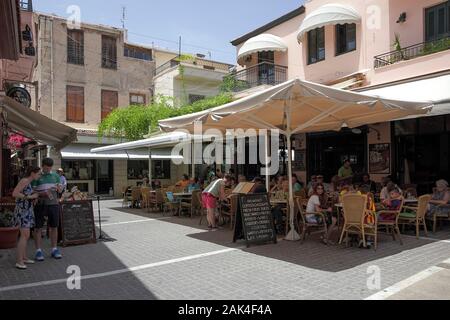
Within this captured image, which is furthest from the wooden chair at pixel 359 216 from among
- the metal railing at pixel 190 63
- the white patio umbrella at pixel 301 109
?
the metal railing at pixel 190 63

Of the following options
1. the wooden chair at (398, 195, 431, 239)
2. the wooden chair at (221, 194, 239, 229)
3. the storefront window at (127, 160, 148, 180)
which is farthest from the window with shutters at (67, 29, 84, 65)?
the wooden chair at (398, 195, 431, 239)

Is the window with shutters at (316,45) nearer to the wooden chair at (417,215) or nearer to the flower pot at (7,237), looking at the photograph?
the wooden chair at (417,215)

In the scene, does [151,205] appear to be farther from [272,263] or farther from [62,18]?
[62,18]

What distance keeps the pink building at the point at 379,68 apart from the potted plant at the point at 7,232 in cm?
930

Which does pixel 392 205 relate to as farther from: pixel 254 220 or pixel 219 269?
pixel 219 269

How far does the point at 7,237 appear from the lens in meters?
7.59

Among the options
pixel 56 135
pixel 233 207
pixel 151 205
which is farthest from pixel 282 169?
pixel 56 135

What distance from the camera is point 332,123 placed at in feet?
36.4

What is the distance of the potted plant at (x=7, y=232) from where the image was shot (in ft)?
24.8

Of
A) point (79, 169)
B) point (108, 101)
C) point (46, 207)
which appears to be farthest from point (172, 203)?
point (108, 101)

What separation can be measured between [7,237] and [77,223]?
50.4 inches

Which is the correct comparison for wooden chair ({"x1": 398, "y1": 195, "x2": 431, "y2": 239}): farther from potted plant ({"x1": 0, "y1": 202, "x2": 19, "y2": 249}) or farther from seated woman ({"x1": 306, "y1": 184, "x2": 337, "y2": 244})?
potted plant ({"x1": 0, "y1": 202, "x2": 19, "y2": 249})

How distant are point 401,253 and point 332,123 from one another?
5.10 meters

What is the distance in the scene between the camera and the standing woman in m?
6.21
